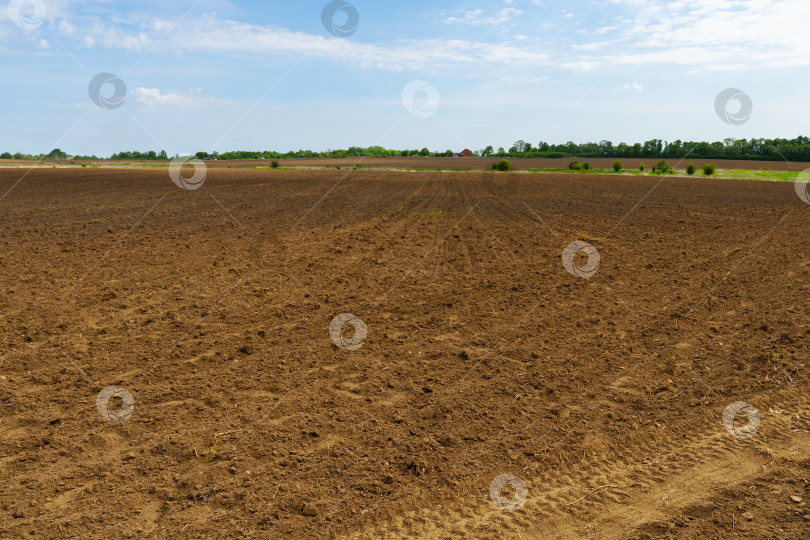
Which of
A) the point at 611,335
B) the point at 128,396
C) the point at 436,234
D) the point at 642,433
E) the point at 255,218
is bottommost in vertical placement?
the point at 642,433

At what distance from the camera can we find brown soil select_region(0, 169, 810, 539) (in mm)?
3666

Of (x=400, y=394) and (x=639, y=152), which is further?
(x=639, y=152)

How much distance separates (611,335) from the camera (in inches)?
271

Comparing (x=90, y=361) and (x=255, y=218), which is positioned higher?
(x=255, y=218)

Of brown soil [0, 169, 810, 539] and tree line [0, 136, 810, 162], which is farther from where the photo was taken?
tree line [0, 136, 810, 162]

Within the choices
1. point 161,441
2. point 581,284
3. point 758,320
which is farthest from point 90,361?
point 758,320

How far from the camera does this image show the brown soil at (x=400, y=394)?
12.0 feet

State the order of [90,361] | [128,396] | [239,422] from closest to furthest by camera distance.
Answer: [239,422] < [128,396] < [90,361]

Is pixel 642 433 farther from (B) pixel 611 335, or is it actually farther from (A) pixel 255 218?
(A) pixel 255 218

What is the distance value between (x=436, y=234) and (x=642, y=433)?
10.2m

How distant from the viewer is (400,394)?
17.3 ft

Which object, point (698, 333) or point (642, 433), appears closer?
point (642, 433)

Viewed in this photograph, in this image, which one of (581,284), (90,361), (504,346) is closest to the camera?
(90,361)

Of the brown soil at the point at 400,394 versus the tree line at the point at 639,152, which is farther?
the tree line at the point at 639,152
